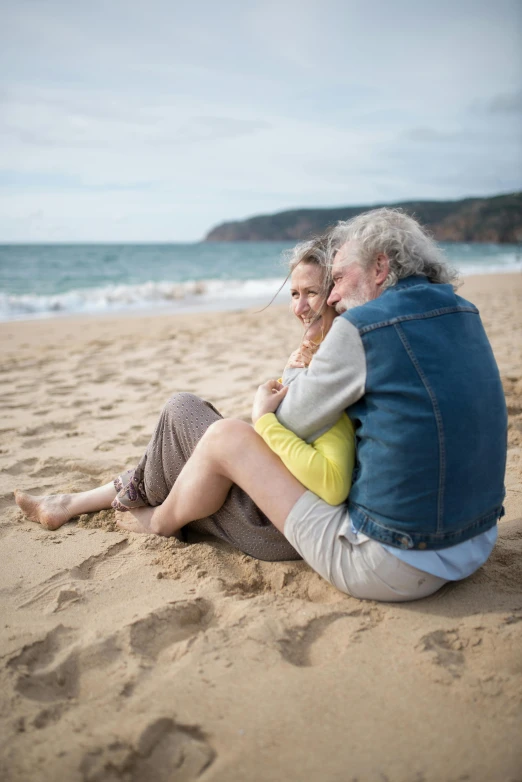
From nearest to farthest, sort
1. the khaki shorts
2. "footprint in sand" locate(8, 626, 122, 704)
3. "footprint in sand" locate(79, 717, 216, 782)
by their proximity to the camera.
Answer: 1. "footprint in sand" locate(79, 717, 216, 782)
2. "footprint in sand" locate(8, 626, 122, 704)
3. the khaki shorts

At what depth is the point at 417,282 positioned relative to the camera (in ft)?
6.66

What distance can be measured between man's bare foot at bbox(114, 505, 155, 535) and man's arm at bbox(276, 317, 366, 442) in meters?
1.00

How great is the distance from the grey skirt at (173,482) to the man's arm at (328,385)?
52 centimetres

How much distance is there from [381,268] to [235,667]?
1.45 meters

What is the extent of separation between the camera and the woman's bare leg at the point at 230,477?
6.73 ft

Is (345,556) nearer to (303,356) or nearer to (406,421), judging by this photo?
(406,421)

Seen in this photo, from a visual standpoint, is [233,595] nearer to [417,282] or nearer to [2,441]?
[417,282]

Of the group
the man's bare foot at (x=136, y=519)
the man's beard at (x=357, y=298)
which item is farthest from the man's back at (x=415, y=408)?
the man's bare foot at (x=136, y=519)

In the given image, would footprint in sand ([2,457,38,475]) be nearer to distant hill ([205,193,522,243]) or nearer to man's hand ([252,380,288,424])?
man's hand ([252,380,288,424])

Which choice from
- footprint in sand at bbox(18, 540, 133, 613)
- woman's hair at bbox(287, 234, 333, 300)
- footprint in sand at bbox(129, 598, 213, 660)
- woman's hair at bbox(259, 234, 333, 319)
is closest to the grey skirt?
footprint in sand at bbox(18, 540, 133, 613)

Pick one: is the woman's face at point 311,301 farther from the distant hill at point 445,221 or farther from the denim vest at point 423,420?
the distant hill at point 445,221

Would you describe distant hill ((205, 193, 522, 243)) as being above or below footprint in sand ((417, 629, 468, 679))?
above

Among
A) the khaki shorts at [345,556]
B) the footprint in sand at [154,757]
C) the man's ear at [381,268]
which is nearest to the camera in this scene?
the footprint in sand at [154,757]

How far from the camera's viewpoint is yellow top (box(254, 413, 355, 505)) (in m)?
1.97
